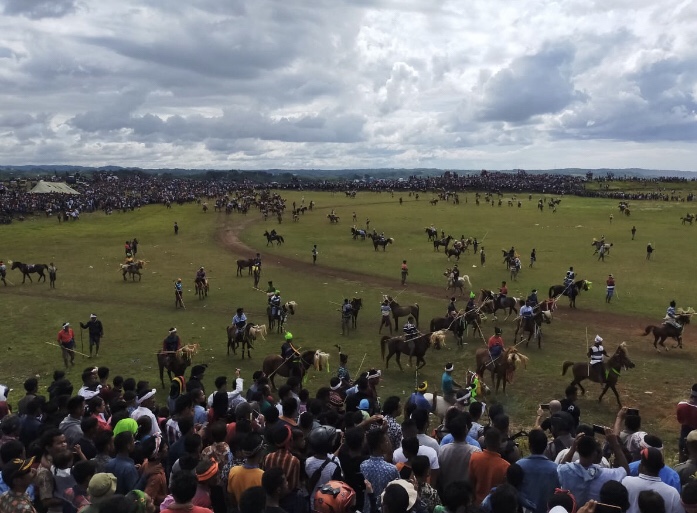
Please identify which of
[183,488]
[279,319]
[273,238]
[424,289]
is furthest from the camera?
[273,238]

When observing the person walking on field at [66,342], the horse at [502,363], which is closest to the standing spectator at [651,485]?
the horse at [502,363]

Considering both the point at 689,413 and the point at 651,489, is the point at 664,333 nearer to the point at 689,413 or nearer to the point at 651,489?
the point at 689,413

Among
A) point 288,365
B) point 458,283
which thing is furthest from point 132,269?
point 288,365

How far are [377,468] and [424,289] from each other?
76.6ft

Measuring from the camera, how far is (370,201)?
85875 mm

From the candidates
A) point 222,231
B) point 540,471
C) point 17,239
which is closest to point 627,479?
point 540,471

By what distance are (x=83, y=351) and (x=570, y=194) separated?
93806mm

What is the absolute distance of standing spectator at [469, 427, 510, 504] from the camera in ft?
20.4

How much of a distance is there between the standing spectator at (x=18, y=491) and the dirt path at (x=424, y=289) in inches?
818

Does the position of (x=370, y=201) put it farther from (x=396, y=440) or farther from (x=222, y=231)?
(x=396, y=440)

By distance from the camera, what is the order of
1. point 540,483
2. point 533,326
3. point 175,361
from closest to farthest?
point 540,483 < point 175,361 < point 533,326

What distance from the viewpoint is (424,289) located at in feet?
95.1

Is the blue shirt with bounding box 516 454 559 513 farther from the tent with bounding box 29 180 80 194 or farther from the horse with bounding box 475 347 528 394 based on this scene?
the tent with bounding box 29 180 80 194

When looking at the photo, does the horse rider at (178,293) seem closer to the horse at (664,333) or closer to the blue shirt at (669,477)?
the horse at (664,333)
